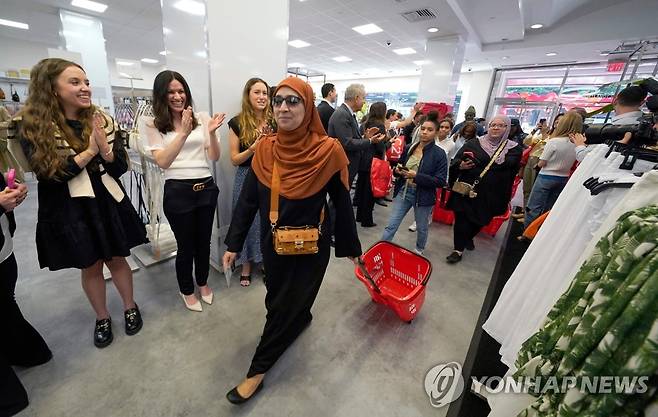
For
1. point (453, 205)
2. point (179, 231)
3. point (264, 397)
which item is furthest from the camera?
point (453, 205)

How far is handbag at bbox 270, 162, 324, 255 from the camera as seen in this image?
4.33ft

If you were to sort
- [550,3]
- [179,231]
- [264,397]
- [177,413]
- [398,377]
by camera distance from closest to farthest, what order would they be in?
1. [177,413]
2. [264,397]
3. [398,377]
4. [179,231]
5. [550,3]

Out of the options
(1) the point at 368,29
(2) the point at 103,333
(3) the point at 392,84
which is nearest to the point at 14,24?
(1) the point at 368,29

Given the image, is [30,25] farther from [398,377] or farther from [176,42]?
[398,377]

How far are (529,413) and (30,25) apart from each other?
1295 centimetres

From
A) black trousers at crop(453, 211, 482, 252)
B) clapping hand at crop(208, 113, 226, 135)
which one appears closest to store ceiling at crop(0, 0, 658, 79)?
black trousers at crop(453, 211, 482, 252)

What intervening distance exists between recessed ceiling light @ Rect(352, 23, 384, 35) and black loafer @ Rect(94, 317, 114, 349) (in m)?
7.33

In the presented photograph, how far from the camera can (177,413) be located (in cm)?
139

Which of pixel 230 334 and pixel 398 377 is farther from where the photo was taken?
pixel 230 334

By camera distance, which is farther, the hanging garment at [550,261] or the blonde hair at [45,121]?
the blonde hair at [45,121]

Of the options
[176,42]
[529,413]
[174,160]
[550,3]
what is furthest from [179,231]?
[550,3]

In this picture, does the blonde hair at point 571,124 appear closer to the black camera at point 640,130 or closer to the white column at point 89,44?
the black camera at point 640,130

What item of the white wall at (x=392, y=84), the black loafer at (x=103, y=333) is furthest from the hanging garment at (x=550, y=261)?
the white wall at (x=392, y=84)

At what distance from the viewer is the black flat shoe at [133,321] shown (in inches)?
71.7
